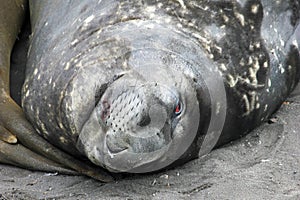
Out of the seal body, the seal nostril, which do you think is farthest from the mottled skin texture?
the seal nostril

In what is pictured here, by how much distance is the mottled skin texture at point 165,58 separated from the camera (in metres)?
3.52

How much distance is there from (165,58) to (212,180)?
59cm

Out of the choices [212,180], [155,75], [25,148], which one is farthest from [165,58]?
[25,148]

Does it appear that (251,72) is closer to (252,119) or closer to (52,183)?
(252,119)

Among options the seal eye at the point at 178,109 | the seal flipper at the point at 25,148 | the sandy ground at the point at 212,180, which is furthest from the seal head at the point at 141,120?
the seal flipper at the point at 25,148

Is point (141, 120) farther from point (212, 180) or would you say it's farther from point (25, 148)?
point (25, 148)

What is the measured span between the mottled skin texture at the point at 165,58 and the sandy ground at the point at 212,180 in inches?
4.0

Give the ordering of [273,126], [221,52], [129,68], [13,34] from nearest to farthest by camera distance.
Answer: [129,68], [221,52], [273,126], [13,34]

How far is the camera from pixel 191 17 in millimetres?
3766

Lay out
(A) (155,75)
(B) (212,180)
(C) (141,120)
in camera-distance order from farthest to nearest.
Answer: (B) (212,180)
(A) (155,75)
(C) (141,120)

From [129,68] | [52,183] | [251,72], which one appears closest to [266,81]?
[251,72]

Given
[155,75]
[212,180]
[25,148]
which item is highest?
[155,75]

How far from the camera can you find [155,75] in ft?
11.3

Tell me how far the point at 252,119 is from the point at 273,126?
0.62ft
